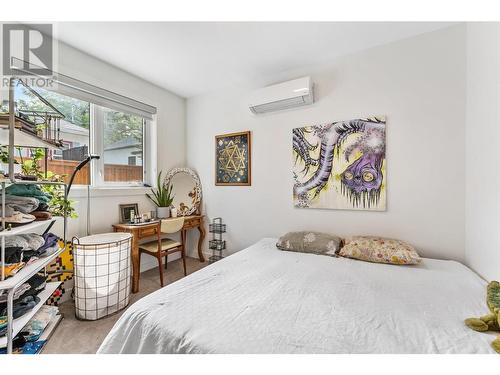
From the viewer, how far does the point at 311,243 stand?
2.09 m

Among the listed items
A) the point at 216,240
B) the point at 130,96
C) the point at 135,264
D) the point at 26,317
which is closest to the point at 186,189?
the point at 216,240

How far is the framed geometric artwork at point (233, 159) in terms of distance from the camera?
2.86 m

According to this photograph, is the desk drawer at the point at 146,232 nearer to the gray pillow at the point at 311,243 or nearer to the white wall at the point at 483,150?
the gray pillow at the point at 311,243

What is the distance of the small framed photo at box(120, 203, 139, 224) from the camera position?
259cm

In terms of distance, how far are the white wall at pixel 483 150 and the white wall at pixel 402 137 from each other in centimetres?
10

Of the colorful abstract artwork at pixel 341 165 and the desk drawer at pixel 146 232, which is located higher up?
the colorful abstract artwork at pixel 341 165

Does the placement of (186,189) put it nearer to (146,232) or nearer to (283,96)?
(146,232)

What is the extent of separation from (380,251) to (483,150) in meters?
1.01

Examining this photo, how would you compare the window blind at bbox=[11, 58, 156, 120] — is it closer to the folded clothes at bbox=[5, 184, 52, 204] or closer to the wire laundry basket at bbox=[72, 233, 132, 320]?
the folded clothes at bbox=[5, 184, 52, 204]

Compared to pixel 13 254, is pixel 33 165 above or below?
above

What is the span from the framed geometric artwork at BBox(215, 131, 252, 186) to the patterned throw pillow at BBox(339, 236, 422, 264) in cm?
143

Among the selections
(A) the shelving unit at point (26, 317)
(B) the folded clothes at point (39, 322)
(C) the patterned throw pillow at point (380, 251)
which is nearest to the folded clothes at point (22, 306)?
(A) the shelving unit at point (26, 317)

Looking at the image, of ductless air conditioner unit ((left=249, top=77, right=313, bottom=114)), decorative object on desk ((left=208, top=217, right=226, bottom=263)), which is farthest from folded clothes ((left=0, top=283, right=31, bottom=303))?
ductless air conditioner unit ((left=249, top=77, right=313, bottom=114))
